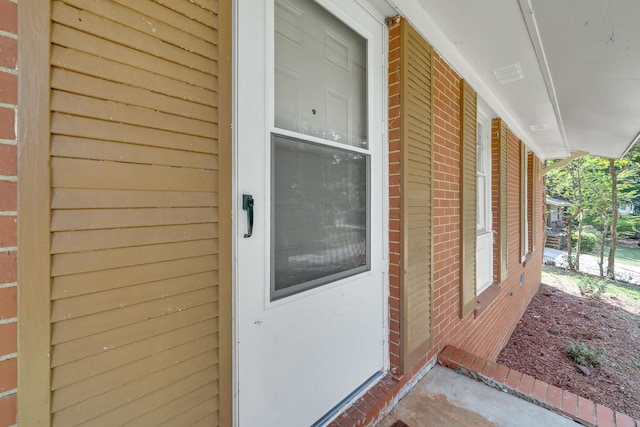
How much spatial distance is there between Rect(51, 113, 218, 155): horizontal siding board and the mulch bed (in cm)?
454

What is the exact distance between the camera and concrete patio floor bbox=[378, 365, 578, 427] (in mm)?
1698

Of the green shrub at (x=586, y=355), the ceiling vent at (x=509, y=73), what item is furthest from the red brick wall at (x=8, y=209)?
the green shrub at (x=586, y=355)

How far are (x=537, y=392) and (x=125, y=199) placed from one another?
269 cm

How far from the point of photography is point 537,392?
1.92 metres

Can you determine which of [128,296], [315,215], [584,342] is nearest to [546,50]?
[315,215]

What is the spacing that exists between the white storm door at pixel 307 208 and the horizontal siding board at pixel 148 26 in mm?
178

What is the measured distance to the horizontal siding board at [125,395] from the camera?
0.74 meters

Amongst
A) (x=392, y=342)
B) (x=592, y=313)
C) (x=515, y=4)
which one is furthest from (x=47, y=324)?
(x=592, y=313)

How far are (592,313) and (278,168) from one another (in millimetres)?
7686

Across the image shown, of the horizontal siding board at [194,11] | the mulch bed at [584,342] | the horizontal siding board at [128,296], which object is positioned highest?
the horizontal siding board at [194,11]

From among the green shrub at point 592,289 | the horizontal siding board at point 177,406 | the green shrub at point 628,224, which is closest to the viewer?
the horizontal siding board at point 177,406

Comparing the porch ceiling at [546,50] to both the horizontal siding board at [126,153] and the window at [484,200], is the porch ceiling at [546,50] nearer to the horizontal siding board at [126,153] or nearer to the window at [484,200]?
the window at [484,200]

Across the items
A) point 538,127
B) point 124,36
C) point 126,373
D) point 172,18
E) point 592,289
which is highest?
point 538,127

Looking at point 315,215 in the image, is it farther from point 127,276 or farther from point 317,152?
point 127,276
